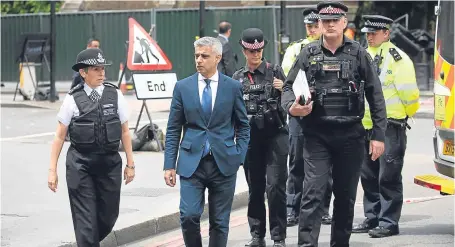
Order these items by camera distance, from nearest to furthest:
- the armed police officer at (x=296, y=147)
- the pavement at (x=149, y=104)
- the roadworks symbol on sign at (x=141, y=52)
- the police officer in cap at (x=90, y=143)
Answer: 1. the police officer in cap at (x=90, y=143)
2. the armed police officer at (x=296, y=147)
3. the roadworks symbol on sign at (x=141, y=52)
4. the pavement at (x=149, y=104)

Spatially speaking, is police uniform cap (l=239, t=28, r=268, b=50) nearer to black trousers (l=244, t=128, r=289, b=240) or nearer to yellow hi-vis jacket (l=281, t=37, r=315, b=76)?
black trousers (l=244, t=128, r=289, b=240)

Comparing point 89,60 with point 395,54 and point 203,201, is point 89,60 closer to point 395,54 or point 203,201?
point 203,201

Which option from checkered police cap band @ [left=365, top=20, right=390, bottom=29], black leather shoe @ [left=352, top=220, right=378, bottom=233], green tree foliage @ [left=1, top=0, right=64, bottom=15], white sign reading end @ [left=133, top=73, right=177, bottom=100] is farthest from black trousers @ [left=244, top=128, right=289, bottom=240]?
green tree foliage @ [left=1, top=0, right=64, bottom=15]

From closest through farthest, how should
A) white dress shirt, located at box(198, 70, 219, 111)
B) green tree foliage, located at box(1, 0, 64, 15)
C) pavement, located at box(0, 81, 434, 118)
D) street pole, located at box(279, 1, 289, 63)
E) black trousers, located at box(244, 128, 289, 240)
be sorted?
white dress shirt, located at box(198, 70, 219, 111)
black trousers, located at box(244, 128, 289, 240)
pavement, located at box(0, 81, 434, 118)
street pole, located at box(279, 1, 289, 63)
green tree foliage, located at box(1, 0, 64, 15)

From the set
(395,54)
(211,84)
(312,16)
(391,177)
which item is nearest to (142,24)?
(312,16)

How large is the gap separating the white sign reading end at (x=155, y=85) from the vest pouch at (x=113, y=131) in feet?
26.5

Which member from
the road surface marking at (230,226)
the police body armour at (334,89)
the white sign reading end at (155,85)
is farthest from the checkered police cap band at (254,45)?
the white sign reading end at (155,85)

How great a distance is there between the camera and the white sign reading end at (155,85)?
15.9m

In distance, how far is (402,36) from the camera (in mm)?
27031

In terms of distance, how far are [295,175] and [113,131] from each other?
9.37 feet

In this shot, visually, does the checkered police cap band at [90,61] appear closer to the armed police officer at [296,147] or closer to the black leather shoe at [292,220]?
the armed police officer at [296,147]

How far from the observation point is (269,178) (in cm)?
894

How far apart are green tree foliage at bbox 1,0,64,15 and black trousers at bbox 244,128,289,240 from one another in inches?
1252

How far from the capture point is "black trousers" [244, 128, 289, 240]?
8891mm
